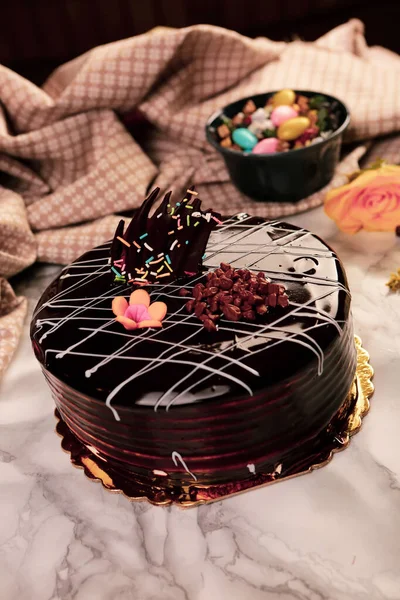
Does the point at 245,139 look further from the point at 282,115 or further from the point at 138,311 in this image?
the point at 138,311

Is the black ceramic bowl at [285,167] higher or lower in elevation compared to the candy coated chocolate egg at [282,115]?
lower

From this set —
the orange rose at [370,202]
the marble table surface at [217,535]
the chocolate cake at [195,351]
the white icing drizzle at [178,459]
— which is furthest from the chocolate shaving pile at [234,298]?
the orange rose at [370,202]

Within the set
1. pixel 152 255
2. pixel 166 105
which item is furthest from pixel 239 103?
pixel 152 255

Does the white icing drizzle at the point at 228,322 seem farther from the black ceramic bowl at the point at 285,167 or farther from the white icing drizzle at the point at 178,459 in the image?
the black ceramic bowl at the point at 285,167

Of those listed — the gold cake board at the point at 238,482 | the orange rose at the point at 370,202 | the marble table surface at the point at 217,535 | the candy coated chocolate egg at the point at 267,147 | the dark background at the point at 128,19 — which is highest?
the dark background at the point at 128,19

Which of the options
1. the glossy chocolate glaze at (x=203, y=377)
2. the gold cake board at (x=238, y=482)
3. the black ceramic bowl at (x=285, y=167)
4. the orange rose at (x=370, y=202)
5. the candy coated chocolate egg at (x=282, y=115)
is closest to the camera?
the glossy chocolate glaze at (x=203, y=377)

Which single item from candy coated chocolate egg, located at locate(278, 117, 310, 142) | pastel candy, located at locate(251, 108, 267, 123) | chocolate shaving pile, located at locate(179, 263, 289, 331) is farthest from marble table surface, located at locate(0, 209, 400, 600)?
pastel candy, located at locate(251, 108, 267, 123)

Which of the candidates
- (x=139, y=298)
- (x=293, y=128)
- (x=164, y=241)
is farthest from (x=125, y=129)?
(x=139, y=298)
